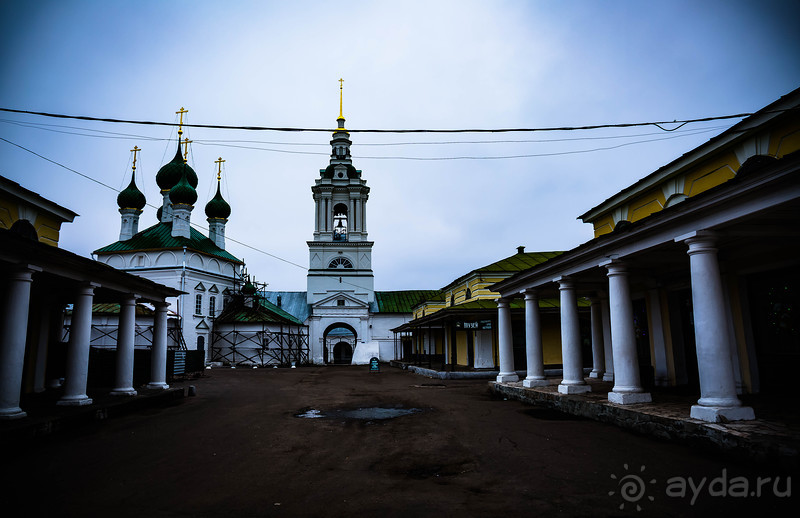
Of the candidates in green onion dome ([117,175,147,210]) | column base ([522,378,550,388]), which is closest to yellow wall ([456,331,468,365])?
column base ([522,378,550,388])

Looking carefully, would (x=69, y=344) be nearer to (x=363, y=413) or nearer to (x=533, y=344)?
(x=363, y=413)

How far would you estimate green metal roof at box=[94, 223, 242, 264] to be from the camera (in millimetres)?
41750

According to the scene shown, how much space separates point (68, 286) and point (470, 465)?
1238 centimetres

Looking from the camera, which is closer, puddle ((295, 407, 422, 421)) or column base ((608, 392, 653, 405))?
column base ((608, 392, 653, 405))

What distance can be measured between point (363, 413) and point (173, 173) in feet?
133

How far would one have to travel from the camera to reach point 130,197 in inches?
1802

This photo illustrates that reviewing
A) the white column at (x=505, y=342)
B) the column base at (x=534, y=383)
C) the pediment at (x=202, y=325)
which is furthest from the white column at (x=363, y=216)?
the column base at (x=534, y=383)

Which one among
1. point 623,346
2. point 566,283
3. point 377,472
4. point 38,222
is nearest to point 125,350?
point 38,222

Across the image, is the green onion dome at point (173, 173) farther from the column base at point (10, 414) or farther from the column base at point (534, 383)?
the column base at point (534, 383)

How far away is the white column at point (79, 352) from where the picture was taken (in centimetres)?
1150

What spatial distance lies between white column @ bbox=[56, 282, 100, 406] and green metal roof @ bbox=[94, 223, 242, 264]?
30.6 meters

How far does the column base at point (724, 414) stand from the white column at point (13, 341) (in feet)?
38.5

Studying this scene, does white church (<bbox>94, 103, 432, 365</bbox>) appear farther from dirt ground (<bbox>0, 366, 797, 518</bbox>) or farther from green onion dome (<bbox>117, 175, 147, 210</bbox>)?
dirt ground (<bbox>0, 366, 797, 518</bbox>)

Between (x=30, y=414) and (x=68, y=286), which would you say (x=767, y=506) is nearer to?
(x=30, y=414)
